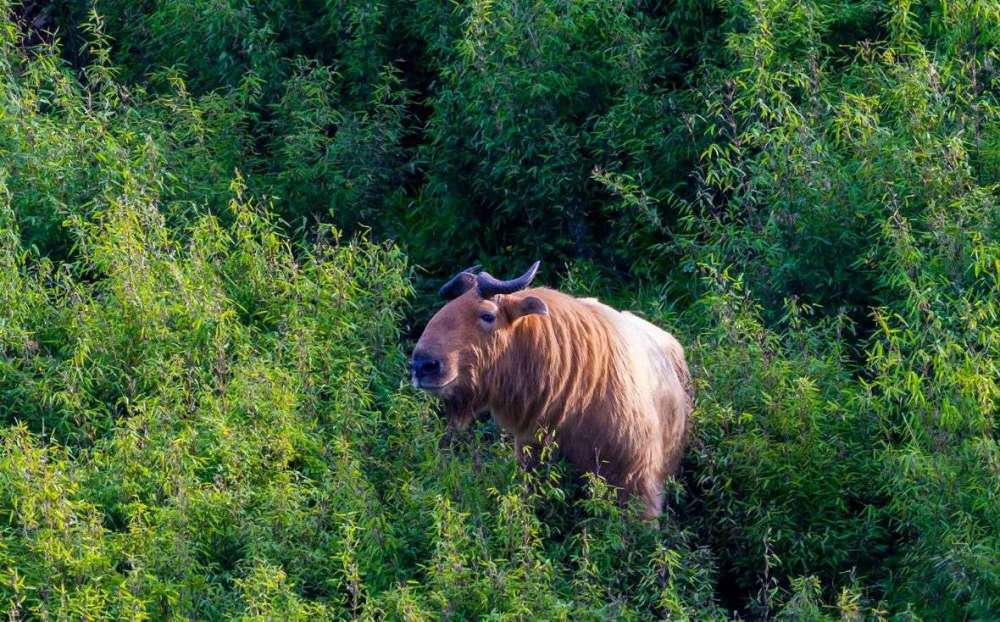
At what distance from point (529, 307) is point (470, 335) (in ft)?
1.12

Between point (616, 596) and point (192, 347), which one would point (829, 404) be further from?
point (192, 347)

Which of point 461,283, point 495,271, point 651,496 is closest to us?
point 651,496

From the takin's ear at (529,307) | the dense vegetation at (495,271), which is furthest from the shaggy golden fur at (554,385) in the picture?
the dense vegetation at (495,271)

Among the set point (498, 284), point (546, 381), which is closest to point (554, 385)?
point (546, 381)

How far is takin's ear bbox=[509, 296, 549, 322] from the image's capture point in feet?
28.0

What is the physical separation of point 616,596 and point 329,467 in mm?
1807

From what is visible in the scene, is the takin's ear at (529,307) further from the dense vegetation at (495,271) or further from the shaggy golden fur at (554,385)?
the dense vegetation at (495,271)

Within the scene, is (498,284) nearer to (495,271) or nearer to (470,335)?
(470,335)

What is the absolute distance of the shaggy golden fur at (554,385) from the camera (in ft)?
27.9

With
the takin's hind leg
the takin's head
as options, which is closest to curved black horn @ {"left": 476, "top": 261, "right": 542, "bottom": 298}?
the takin's head

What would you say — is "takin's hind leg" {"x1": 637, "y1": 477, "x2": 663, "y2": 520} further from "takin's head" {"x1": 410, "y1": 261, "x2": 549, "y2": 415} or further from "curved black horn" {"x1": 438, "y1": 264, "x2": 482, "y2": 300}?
"curved black horn" {"x1": 438, "y1": 264, "x2": 482, "y2": 300}

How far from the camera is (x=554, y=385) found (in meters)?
8.55

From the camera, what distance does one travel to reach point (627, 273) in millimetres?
11016

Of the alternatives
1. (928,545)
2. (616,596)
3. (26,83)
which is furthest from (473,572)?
(26,83)
